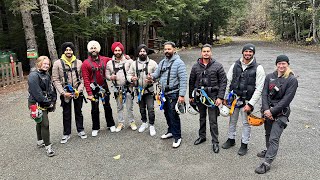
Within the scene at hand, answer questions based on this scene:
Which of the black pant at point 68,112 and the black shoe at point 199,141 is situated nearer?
the black shoe at point 199,141

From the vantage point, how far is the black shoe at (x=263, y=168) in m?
4.04

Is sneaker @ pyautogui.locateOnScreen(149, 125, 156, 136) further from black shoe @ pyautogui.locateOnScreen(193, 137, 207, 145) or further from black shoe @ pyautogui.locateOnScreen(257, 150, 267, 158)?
black shoe @ pyautogui.locateOnScreen(257, 150, 267, 158)

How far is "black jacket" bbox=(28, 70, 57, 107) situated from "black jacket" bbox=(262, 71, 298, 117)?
3.58 meters

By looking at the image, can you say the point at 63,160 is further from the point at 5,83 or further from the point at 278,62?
the point at 5,83

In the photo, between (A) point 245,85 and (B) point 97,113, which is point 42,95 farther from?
(A) point 245,85

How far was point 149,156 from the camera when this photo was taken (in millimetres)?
4734

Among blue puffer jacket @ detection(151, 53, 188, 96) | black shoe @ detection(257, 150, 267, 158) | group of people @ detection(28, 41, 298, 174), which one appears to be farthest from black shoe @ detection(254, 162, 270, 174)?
blue puffer jacket @ detection(151, 53, 188, 96)

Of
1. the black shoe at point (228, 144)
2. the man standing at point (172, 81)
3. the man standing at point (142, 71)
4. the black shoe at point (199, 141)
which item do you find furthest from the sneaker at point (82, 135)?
the black shoe at point (228, 144)

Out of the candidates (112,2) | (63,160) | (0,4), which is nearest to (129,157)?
(63,160)

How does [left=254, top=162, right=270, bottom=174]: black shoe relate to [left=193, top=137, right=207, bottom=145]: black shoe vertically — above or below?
below

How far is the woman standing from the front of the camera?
452cm

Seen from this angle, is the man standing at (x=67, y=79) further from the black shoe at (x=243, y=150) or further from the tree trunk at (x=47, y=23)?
the tree trunk at (x=47, y=23)

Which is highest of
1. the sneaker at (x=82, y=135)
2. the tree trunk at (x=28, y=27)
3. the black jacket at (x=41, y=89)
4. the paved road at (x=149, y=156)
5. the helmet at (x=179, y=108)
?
the tree trunk at (x=28, y=27)

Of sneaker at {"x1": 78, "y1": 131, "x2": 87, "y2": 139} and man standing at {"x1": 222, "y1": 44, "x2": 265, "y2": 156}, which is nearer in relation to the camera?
man standing at {"x1": 222, "y1": 44, "x2": 265, "y2": 156}
